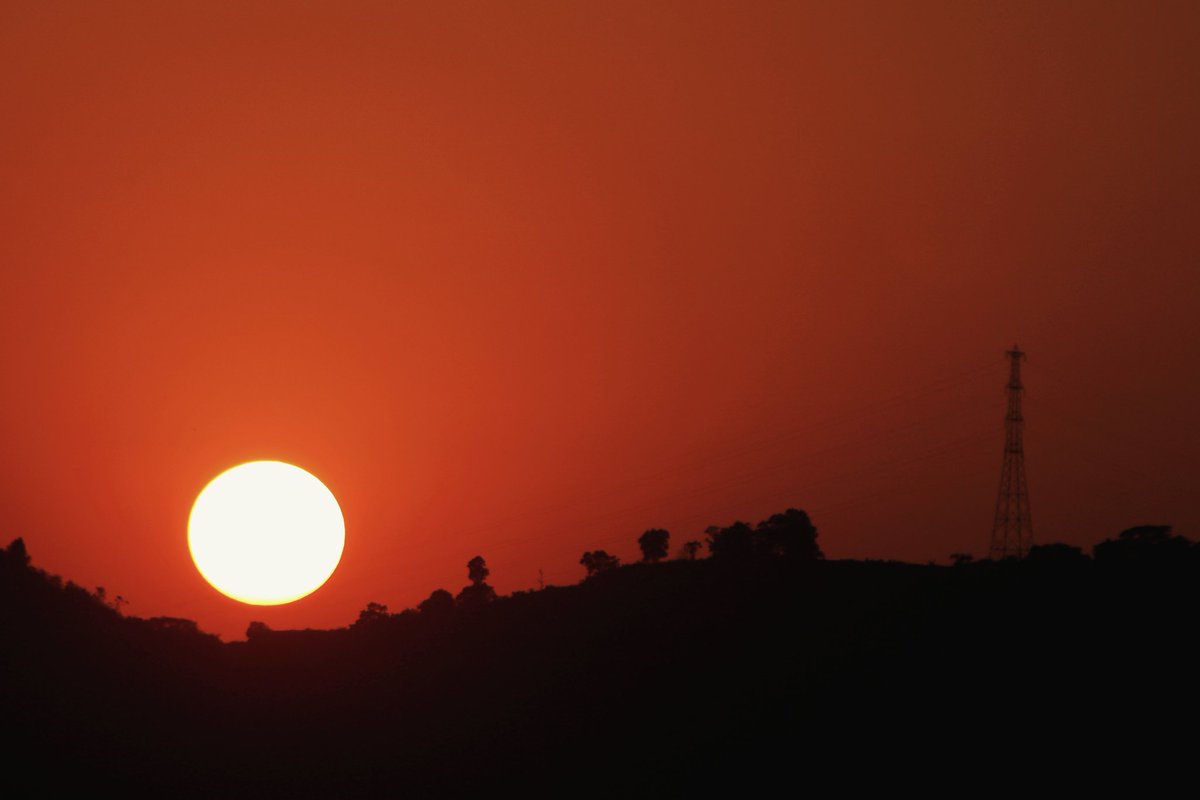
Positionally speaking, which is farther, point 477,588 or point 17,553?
point 477,588

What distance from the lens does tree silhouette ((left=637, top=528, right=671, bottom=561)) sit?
6368 inches

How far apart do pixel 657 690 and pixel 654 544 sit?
5159cm

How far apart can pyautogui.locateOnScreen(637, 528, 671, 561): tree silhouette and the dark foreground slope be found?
30.2 m

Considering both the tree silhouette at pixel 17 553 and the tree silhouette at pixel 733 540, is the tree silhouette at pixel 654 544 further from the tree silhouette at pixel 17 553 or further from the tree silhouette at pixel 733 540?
the tree silhouette at pixel 17 553

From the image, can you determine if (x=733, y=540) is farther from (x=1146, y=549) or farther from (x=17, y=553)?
(x=17, y=553)

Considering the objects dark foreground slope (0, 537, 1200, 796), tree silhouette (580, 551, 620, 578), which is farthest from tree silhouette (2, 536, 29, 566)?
tree silhouette (580, 551, 620, 578)

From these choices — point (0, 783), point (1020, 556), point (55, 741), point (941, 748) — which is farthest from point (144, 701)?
point (1020, 556)

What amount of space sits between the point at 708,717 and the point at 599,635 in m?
22.2

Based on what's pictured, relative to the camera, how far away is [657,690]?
367 feet

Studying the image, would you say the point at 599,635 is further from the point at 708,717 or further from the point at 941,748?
the point at 941,748

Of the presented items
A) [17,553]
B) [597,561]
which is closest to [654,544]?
[597,561]

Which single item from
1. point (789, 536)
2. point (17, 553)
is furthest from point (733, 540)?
point (17, 553)

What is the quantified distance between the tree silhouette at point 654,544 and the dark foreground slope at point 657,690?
30.2 meters

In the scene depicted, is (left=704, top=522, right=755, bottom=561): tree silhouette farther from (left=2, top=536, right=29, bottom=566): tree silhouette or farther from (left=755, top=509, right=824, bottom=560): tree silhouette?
(left=2, top=536, right=29, bottom=566): tree silhouette
